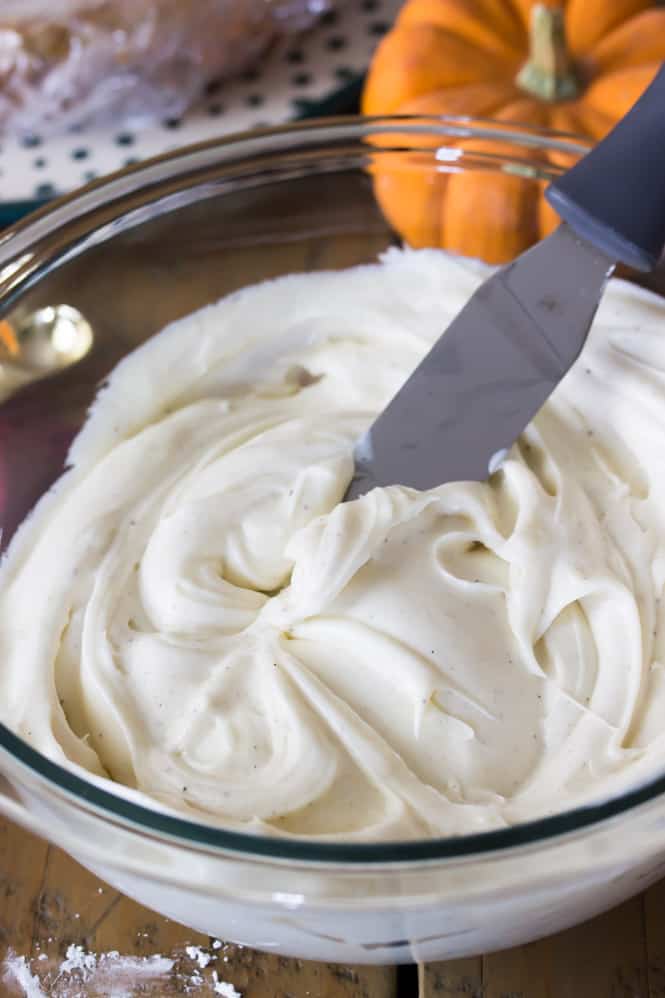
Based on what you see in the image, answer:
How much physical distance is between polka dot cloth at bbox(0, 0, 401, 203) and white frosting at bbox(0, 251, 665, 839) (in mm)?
→ 542

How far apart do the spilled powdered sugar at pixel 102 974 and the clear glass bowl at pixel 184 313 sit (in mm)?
94

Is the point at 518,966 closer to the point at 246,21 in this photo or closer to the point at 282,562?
the point at 282,562

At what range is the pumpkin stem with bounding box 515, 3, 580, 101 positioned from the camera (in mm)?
1389

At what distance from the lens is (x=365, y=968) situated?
87cm

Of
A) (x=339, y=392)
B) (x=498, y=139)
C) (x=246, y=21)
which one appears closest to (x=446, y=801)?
(x=339, y=392)

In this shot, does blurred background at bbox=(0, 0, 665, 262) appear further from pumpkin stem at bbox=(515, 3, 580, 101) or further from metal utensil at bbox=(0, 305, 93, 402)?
metal utensil at bbox=(0, 305, 93, 402)

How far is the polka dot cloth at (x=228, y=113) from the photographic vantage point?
1.57 metres

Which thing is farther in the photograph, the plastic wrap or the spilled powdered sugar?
the plastic wrap

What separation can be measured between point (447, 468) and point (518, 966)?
0.39 metres

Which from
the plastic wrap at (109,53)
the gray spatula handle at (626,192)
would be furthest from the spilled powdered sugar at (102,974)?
the plastic wrap at (109,53)

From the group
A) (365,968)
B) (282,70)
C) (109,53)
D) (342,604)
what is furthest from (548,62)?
(365,968)

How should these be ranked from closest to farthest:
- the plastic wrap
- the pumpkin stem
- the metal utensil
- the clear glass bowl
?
the clear glass bowl < the metal utensil < the pumpkin stem < the plastic wrap

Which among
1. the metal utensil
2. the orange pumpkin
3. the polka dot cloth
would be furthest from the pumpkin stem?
the metal utensil

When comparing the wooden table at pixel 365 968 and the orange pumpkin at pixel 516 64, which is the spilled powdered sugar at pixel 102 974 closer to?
the wooden table at pixel 365 968
